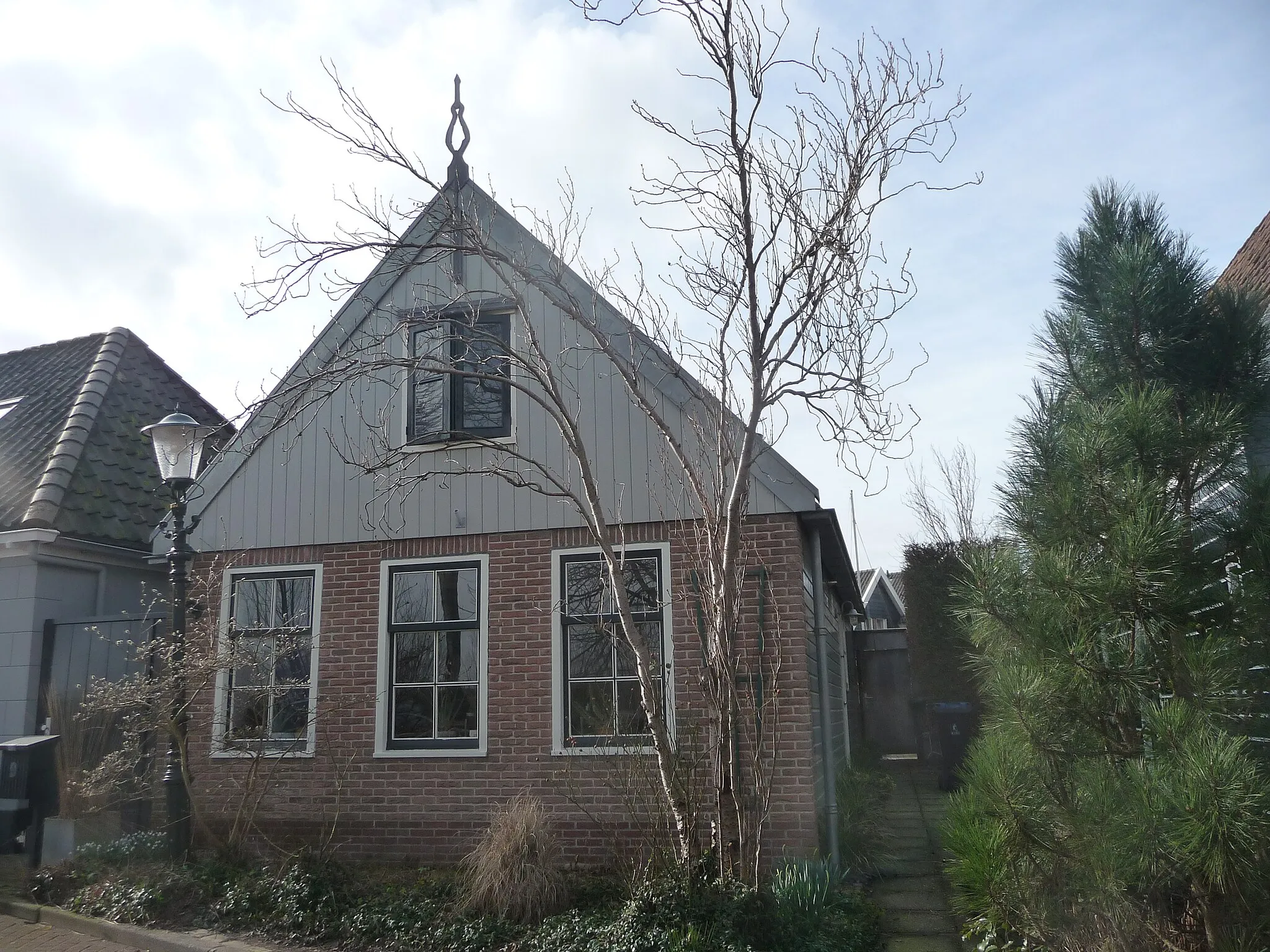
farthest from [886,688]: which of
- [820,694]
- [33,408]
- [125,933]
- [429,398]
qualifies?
[125,933]

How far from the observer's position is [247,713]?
31.4 feet

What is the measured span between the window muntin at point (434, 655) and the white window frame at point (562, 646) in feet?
2.41

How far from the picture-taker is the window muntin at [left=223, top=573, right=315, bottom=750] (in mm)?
8945

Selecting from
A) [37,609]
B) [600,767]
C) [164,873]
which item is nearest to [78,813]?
[164,873]

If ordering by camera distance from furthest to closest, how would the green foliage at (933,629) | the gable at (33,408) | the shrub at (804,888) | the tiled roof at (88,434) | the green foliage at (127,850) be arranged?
the green foliage at (933,629), the gable at (33,408), the tiled roof at (88,434), the green foliage at (127,850), the shrub at (804,888)

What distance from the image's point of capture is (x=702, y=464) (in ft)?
27.0

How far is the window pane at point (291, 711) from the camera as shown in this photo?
951 cm

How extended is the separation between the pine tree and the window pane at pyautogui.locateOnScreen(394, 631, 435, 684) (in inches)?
196

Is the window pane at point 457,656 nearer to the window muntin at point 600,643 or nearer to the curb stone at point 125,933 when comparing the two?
the window muntin at point 600,643

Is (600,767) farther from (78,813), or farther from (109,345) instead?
(109,345)

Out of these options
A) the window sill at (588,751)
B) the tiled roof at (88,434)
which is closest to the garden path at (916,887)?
the window sill at (588,751)

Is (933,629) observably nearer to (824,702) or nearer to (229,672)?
(824,702)

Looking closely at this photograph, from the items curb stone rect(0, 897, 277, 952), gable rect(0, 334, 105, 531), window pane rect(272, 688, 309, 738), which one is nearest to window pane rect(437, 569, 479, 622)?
window pane rect(272, 688, 309, 738)

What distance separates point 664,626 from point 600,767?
4.16 ft
